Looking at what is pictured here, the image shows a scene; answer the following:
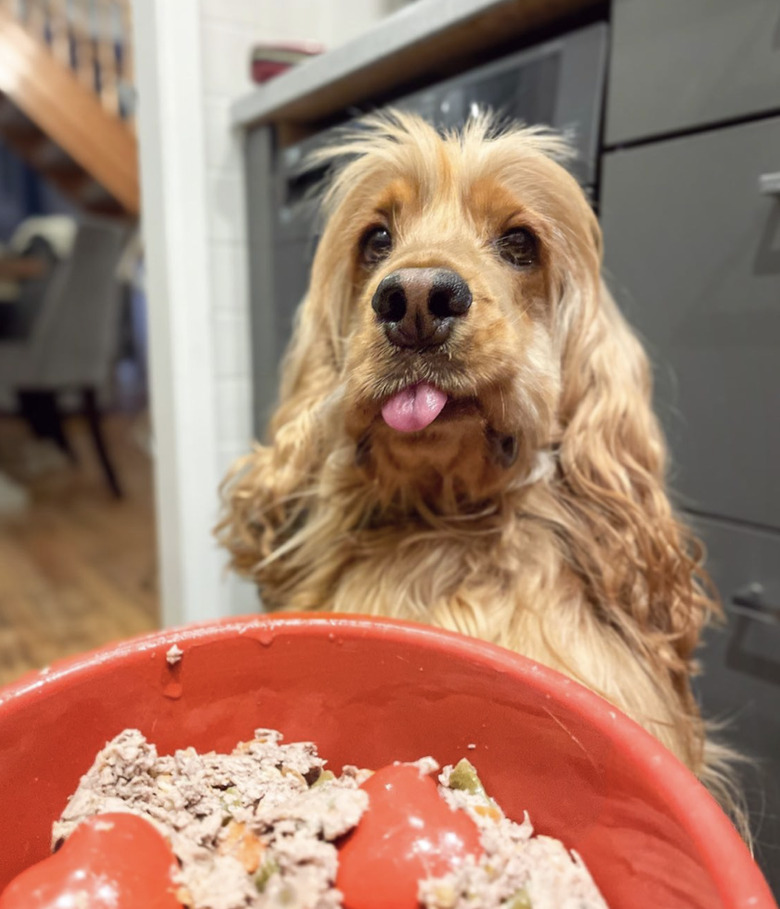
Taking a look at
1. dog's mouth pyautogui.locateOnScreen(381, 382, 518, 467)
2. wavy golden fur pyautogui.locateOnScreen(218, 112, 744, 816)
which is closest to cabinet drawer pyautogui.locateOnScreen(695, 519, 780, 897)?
wavy golden fur pyautogui.locateOnScreen(218, 112, 744, 816)

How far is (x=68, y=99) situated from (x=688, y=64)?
2.85m

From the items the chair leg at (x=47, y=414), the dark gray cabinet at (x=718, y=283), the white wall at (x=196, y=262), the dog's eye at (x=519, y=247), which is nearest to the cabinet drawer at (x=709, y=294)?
the dark gray cabinet at (x=718, y=283)

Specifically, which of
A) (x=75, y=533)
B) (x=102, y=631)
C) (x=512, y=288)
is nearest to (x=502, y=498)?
(x=512, y=288)

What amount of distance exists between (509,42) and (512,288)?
0.55 m

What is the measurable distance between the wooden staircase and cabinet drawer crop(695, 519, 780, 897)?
2.32 m

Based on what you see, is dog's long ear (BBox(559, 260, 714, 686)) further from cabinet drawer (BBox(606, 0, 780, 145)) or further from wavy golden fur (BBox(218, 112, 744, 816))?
cabinet drawer (BBox(606, 0, 780, 145))

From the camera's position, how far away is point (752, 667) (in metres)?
0.91

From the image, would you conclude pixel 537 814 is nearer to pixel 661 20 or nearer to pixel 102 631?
pixel 661 20

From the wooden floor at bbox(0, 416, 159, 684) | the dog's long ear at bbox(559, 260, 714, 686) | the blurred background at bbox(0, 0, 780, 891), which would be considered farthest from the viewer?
the wooden floor at bbox(0, 416, 159, 684)

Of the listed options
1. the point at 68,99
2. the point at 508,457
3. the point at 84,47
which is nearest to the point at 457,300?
the point at 508,457

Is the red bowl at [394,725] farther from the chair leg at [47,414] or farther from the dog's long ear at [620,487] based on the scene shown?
the chair leg at [47,414]

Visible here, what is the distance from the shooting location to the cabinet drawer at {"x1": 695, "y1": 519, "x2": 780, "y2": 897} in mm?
879

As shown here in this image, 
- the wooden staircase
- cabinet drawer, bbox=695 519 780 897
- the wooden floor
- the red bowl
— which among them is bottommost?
the wooden floor

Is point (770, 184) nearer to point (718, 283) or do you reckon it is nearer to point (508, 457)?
point (718, 283)
